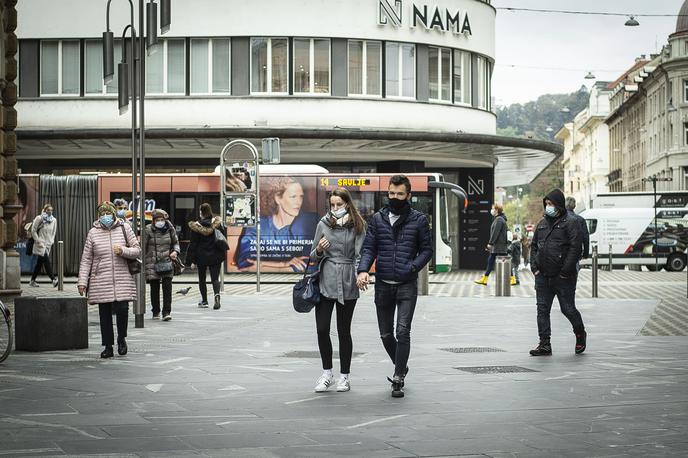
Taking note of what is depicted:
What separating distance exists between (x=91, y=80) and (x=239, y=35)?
5056 mm

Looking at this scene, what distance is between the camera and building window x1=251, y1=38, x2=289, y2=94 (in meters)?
38.9

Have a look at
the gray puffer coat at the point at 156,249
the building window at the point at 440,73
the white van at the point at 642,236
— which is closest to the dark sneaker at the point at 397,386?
the gray puffer coat at the point at 156,249

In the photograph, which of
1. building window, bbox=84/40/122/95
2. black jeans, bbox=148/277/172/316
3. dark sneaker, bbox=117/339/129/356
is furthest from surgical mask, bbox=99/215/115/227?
building window, bbox=84/40/122/95

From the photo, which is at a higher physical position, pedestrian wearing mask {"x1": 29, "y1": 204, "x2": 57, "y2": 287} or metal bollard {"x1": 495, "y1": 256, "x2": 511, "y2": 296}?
pedestrian wearing mask {"x1": 29, "y1": 204, "x2": 57, "y2": 287}

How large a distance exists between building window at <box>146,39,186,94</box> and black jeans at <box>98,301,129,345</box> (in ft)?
86.2

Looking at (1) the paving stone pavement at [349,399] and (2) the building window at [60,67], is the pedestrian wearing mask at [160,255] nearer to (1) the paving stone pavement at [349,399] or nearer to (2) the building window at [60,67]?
(1) the paving stone pavement at [349,399]

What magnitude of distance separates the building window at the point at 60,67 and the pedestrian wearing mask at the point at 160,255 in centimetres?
2144

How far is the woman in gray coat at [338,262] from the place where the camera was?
1019cm

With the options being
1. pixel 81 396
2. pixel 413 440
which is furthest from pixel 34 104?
pixel 413 440

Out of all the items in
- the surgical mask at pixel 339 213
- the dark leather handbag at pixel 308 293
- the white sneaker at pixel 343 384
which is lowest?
the white sneaker at pixel 343 384

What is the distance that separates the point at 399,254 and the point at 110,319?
4288mm

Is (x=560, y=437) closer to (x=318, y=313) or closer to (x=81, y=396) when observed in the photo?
(x=318, y=313)

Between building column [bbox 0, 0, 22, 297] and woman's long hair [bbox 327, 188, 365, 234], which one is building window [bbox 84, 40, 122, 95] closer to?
building column [bbox 0, 0, 22, 297]

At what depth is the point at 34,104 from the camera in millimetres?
39125
